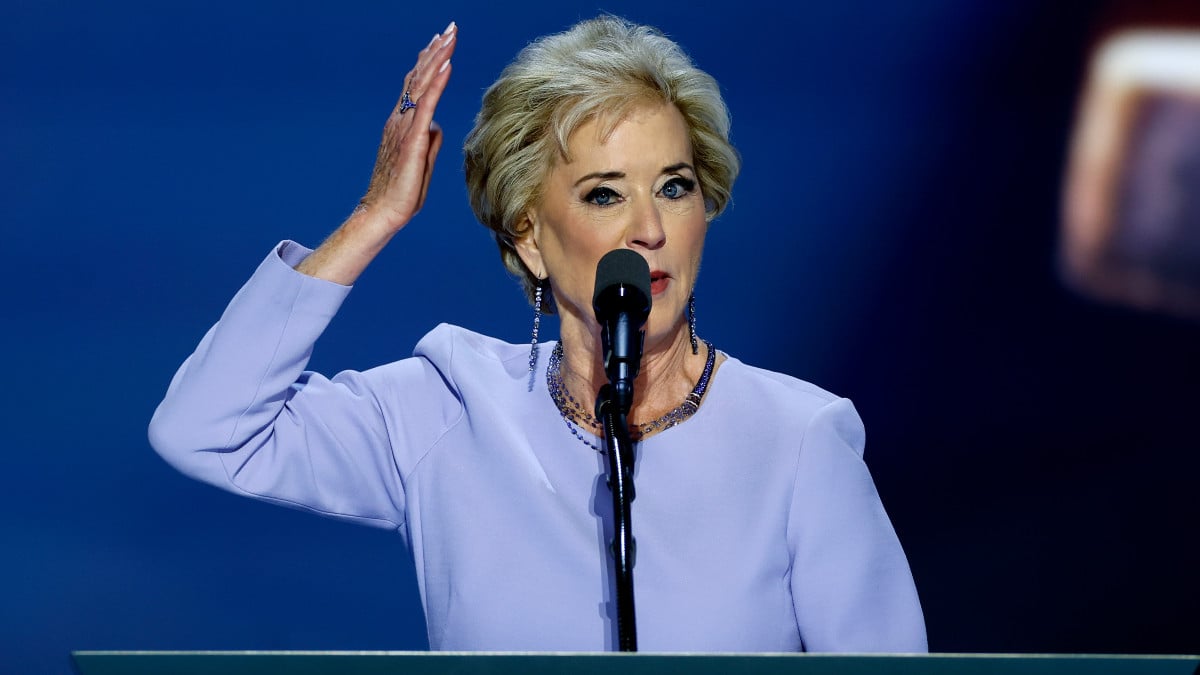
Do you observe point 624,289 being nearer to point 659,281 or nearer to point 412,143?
point 659,281

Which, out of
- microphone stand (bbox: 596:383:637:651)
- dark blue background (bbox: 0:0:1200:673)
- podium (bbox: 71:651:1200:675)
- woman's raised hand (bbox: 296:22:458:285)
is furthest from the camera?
dark blue background (bbox: 0:0:1200:673)

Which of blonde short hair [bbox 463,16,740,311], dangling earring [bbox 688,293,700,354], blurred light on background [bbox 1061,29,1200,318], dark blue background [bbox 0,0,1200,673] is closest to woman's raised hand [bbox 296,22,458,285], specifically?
blonde short hair [bbox 463,16,740,311]

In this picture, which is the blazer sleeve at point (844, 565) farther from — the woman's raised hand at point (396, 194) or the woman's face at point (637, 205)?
the woman's raised hand at point (396, 194)

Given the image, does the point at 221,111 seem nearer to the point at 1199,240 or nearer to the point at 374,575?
the point at 374,575

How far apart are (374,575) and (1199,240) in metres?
2.05

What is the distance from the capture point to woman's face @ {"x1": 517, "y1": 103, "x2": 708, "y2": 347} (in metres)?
1.94

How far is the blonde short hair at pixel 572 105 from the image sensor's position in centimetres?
200

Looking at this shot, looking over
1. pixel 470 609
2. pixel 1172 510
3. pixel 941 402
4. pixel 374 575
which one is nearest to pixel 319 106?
pixel 374 575

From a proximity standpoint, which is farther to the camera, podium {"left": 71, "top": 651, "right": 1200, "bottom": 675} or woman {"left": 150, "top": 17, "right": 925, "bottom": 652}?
woman {"left": 150, "top": 17, "right": 925, "bottom": 652}

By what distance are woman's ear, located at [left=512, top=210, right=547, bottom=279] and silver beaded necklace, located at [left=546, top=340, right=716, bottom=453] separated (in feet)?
0.62

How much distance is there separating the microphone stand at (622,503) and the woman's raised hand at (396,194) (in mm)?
674

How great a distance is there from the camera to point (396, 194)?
78.7 inches

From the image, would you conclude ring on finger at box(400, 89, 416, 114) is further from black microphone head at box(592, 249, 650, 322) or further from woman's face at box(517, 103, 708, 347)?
black microphone head at box(592, 249, 650, 322)

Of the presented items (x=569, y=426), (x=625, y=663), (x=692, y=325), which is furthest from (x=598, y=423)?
(x=625, y=663)
